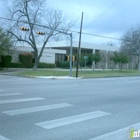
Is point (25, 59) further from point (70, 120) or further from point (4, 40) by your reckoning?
point (70, 120)

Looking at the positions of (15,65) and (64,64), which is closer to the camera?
A: (15,65)

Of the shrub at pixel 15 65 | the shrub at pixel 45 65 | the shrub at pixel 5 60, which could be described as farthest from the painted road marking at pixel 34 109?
the shrub at pixel 45 65

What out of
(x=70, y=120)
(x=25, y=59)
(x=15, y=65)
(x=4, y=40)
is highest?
(x=4, y=40)

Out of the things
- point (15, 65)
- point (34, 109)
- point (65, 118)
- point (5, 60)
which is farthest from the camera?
point (15, 65)

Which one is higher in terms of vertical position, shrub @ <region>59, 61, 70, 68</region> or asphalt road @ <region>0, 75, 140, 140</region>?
shrub @ <region>59, 61, 70, 68</region>

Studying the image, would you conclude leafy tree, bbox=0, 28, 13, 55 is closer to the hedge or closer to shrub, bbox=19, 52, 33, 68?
the hedge

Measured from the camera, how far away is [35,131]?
19.5 feet

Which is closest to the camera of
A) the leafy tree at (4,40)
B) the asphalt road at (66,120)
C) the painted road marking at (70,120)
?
the asphalt road at (66,120)

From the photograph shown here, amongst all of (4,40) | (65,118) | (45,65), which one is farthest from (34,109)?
(45,65)

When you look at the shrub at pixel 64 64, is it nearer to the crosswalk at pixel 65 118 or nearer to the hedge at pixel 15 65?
the hedge at pixel 15 65

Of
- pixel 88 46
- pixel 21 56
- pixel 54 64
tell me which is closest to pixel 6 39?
pixel 21 56

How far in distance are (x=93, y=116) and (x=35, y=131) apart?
2.33 metres

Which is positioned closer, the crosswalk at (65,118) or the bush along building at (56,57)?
the crosswalk at (65,118)

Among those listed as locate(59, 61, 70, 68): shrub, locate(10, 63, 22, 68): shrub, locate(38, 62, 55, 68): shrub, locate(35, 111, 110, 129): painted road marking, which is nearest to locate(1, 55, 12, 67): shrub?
locate(10, 63, 22, 68): shrub
